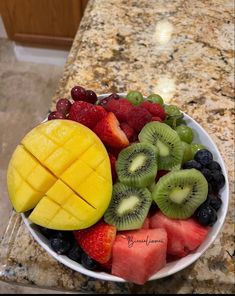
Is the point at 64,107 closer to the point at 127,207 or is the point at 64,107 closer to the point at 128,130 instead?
the point at 128,130

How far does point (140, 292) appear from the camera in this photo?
72 centimetres

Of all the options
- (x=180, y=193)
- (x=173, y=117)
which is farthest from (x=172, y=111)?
(x=180, y=193)

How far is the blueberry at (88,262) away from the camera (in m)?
0.63

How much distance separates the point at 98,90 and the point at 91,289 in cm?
52

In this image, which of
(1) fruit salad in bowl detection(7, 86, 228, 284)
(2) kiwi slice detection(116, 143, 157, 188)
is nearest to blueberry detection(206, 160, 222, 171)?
(1) fruit salad in bowl detection(7, 86, 228, 284)

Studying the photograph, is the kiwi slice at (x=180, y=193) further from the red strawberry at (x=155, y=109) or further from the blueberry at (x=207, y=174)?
the red strawberry at (x=155, y=109)

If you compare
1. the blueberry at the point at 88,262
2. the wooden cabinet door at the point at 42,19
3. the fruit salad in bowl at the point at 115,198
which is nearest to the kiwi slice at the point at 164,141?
the fruit salad in bowl at the point at 115,198

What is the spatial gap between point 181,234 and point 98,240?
0.14 meters

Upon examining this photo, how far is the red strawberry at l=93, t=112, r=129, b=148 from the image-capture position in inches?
27.6

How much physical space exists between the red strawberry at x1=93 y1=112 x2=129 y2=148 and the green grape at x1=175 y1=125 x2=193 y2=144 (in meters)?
0.13

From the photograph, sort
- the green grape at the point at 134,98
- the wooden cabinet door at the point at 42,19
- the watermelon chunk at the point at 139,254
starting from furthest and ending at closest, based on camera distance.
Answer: the wooden cabinet door at the point at 42,19 < the green grape at the point at 134,98 < the watermelon chunk at the point at 139,254

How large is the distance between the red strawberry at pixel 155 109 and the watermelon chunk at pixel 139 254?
0.25 metres

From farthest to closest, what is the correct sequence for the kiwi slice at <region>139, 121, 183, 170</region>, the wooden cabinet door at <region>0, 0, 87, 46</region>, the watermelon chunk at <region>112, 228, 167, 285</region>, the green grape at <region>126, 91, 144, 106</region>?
the wooden cabinet door at <region>0, 0, 87, 46</region> → the green grape at <region>126, 91, 144, 106</region> → the kiwi slice at <region>139, 121, 183, 170</region> → the watermelon chunk at <region>112, 228, 167, 285</region>

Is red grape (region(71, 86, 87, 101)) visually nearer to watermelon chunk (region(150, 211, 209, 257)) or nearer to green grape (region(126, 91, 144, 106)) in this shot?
green grape (region(126, 91, 144, 106))
